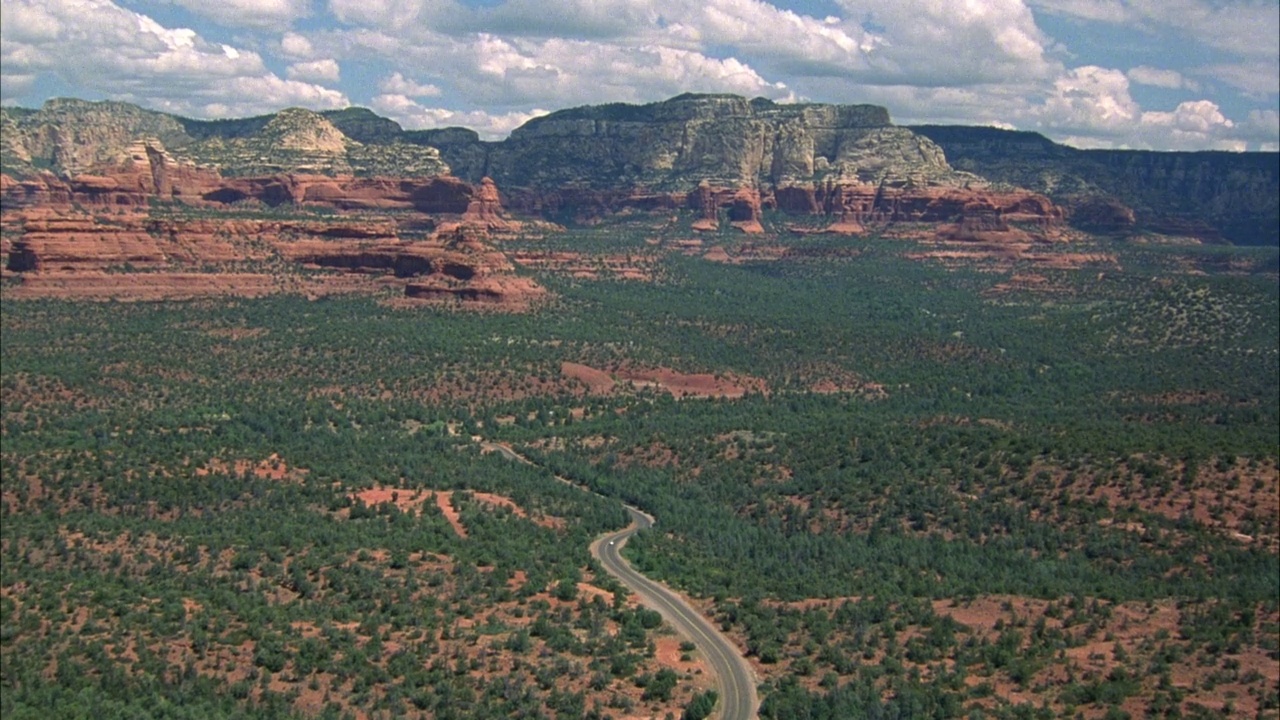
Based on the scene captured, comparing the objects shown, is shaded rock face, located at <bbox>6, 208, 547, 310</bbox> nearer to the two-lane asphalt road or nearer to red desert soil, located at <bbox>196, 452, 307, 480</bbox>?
red desert soil, located at <bbox>196, 452, 307, 480</bbox>

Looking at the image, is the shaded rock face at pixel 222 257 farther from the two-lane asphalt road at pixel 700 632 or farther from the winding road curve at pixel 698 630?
the two-lane asphalt road at pixel 700 632

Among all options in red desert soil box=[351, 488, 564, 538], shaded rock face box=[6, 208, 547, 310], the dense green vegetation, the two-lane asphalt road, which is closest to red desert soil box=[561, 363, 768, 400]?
the dense green vegetation

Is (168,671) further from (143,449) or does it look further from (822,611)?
(143,449)

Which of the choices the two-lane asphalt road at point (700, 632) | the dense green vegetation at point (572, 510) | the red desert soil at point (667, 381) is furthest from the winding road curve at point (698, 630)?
the red desert soil at point (667, 381)

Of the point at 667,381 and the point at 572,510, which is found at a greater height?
the point at 572,510

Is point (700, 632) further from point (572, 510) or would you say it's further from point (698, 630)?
point (572, 510)

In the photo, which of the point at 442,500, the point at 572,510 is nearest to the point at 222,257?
the point at 442,500

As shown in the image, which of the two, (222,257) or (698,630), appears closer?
(698,630)
